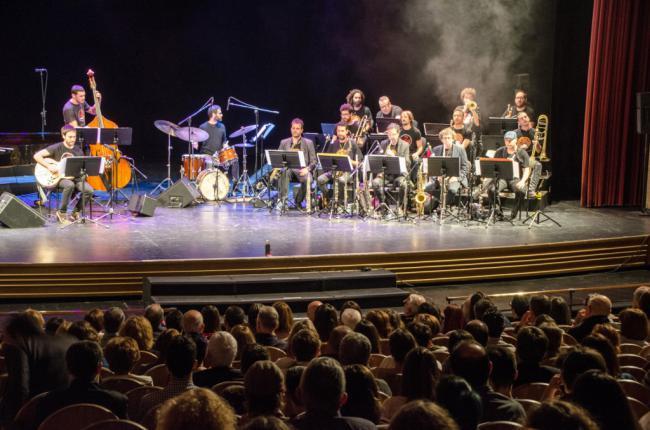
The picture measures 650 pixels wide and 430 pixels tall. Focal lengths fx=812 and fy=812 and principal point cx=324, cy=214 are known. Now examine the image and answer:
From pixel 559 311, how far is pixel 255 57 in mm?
12186

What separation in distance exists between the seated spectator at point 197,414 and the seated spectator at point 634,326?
14.0 ft

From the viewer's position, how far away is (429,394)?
3.85 metres

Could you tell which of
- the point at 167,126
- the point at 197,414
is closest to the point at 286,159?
the point at 167,126

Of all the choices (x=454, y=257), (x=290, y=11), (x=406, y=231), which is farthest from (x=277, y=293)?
(x=290, y=11)

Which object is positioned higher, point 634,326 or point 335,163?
point 335,163

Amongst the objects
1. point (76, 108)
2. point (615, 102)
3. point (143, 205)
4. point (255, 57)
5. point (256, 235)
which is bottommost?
point (256, 235)

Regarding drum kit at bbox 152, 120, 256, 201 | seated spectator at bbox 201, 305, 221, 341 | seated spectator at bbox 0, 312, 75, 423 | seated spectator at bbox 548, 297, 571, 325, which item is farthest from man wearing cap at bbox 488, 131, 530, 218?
seated spectator at bbox 0, 312, 75, 423

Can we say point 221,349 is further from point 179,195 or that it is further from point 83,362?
point 179,195

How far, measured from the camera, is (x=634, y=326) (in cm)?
575

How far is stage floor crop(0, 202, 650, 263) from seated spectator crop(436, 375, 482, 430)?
20.1 ft

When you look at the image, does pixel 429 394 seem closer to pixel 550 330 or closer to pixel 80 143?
pixel 550 330

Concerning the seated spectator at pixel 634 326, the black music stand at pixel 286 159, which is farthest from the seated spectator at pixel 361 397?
the black music stand at pixel 286 159

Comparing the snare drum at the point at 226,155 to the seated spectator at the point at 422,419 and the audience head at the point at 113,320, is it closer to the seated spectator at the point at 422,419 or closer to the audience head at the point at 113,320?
the audience head at the point at 113,320

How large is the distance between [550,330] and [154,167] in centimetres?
1434
